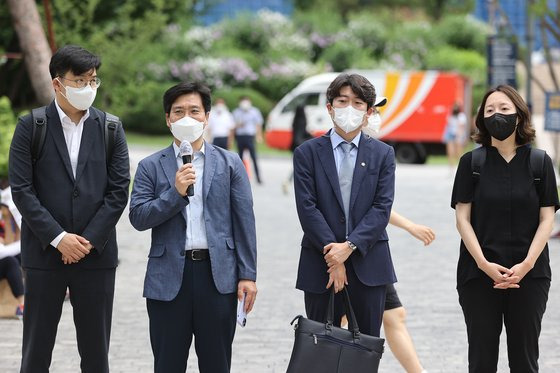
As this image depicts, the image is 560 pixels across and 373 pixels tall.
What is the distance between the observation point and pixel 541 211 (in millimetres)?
5555

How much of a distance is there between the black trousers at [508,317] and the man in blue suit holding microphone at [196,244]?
1.10 meters

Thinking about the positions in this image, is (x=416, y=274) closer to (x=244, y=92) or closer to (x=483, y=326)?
(x=483, y=326)

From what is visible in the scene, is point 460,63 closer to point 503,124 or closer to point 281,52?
point 281,52

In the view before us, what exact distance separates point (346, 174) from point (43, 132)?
1.45m

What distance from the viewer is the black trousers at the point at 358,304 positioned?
216 inches

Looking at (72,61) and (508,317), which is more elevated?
(72,61)

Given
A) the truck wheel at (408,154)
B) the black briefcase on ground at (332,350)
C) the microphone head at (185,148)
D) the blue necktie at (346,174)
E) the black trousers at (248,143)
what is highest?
the microphone head at (185,148)

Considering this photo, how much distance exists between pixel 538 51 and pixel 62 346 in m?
68.0

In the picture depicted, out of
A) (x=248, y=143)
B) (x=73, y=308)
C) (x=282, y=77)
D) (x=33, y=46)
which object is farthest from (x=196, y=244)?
(x=282, y=77)

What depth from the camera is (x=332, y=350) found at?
5105 millimetres

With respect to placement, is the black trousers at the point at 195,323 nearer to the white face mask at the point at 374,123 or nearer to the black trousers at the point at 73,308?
the black trousers at the point at 73,308

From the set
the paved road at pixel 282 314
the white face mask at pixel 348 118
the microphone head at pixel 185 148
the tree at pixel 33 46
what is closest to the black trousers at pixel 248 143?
the paved road at pixel 282 314

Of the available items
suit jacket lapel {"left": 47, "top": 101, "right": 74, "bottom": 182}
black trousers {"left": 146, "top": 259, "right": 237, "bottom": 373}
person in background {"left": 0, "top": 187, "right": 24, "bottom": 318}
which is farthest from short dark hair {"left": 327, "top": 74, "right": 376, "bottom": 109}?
person in background {"left": 0, "top": 187, "right": 24, "bottom": 318}

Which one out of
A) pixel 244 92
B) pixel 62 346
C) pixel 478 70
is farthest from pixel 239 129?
pixel 478 70
